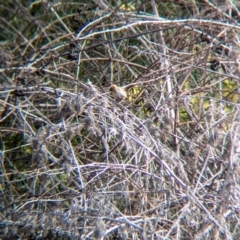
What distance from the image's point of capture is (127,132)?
3271 millimetres

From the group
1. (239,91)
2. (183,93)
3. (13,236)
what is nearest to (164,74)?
(183,93)

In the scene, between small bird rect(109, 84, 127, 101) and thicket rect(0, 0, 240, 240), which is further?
small bird rect(109, 84, 127, 101)

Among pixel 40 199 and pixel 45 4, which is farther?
pixel 45 4

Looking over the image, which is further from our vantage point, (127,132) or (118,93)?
(118,93)

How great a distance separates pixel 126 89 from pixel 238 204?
1.05m

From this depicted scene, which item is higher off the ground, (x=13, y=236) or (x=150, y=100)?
(x=150, y=100)

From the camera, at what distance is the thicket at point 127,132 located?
3223 mm

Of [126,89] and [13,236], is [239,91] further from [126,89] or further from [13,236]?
[13,236]

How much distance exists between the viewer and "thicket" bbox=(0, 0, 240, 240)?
3.22 m

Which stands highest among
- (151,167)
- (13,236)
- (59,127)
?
(59,127)

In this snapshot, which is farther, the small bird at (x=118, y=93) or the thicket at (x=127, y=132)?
the small bird at (x=118, y=93)

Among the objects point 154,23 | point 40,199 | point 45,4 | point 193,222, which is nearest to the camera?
point 193,222

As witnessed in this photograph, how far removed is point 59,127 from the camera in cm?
333

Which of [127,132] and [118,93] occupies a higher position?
[127,132]
